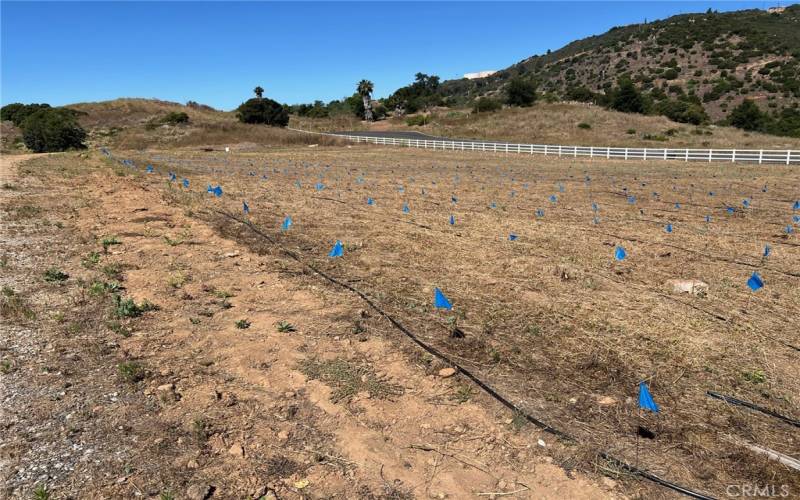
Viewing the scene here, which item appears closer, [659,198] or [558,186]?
[659,198]

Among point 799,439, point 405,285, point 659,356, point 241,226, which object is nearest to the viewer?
point 799,439

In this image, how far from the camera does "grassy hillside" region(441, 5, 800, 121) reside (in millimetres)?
77375

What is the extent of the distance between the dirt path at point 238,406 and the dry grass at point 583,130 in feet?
149

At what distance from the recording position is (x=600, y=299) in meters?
6.36

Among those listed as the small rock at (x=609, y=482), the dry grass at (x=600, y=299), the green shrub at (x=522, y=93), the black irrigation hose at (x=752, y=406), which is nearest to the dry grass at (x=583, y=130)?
the green shrub at (x=522, y=93)

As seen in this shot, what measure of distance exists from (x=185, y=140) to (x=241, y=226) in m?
47.8

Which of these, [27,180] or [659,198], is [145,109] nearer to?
[27,180]

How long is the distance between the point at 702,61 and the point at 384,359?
365 feet

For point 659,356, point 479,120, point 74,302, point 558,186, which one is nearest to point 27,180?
point 74,302

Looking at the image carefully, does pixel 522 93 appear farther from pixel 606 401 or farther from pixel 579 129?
pixel 606 401

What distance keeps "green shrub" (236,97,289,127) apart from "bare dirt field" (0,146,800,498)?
212 feet

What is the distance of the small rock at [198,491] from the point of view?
3072mm

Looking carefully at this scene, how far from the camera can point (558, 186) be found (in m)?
18.3

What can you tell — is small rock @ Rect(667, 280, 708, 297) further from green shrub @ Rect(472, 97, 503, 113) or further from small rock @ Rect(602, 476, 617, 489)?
green shrub @ Rect(472, 97, 503, 113)
